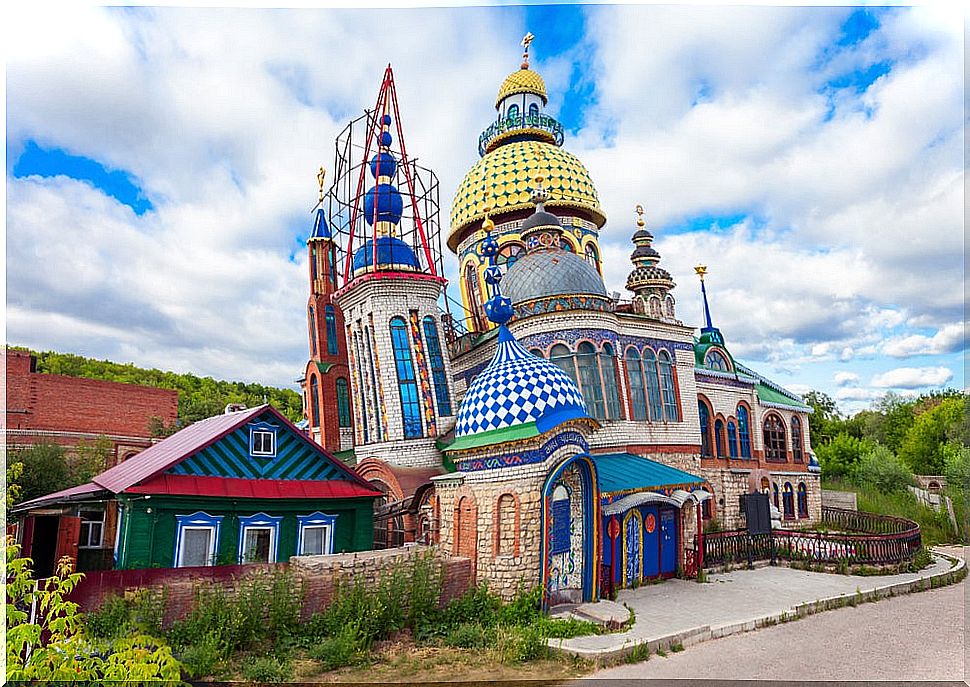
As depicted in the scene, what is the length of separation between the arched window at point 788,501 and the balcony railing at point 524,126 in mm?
14166

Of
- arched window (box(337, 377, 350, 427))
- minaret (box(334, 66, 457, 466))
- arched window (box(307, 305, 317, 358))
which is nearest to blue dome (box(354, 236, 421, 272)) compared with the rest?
minaret (box(334, 66, 457, 466))

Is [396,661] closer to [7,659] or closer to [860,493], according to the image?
[7,659]

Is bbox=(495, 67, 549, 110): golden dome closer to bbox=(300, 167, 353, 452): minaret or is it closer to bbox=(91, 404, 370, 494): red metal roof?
bbox=(300, 167, 353, 452): minaret

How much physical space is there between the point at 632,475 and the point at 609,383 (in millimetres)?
2996

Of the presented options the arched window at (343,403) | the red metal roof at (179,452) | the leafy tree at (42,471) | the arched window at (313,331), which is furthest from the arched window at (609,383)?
the leafy tree at (42,471)

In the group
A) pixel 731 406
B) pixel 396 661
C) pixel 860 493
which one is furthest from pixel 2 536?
pixel 860 493

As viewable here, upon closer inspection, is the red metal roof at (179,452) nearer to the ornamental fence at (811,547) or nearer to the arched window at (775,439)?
the ornamental fence at (811,547)

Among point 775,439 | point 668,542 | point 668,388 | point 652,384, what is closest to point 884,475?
point 775,439

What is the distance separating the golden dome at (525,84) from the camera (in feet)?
80.1

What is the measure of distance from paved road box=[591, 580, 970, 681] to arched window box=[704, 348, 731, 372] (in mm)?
10804

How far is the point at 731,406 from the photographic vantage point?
20500 mm

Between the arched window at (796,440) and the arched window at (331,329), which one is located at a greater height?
the arched window at (331,329)

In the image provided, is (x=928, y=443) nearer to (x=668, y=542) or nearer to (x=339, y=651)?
(x=668, y=542)

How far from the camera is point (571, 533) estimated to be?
34.4ft
